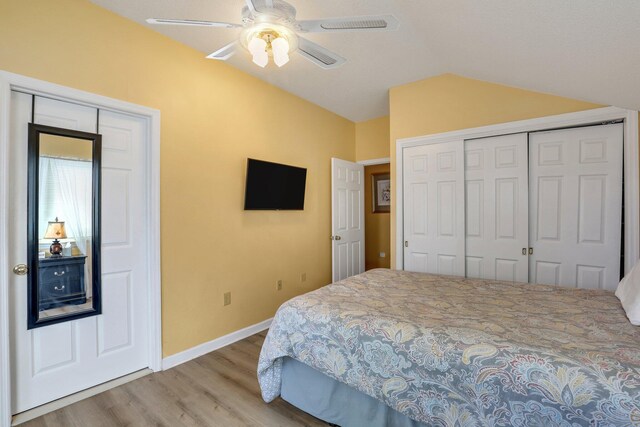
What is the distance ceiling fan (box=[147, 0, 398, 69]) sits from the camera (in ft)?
4.70

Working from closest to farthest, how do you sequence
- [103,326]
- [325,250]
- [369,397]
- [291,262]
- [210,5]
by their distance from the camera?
[369,397] → [210,5] → [103,326] → [291,262] → [325,250]

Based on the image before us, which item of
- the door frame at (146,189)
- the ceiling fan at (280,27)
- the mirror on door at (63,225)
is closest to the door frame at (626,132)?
the ceiling fan at (280,27)

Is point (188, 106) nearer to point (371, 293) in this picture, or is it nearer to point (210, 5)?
point (210, 5)

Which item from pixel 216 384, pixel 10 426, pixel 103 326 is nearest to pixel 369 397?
pixel 216 384

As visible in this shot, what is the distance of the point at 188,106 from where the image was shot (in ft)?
8.32

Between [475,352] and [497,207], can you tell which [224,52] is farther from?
[497,207]

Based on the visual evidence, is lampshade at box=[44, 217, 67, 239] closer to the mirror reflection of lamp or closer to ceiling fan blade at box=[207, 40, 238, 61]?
the mirror reflection of lamp

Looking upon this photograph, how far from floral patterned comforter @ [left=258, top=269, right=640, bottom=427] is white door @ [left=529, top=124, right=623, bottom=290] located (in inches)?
28.0

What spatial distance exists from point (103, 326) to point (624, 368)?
2919 millimetres

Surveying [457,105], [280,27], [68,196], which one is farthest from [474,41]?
[68,196]

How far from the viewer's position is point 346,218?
4.28 metres

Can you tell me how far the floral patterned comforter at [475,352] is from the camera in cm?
103

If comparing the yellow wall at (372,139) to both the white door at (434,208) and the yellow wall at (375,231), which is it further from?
the white door at (434,208)

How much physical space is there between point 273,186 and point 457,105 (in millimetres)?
2138
